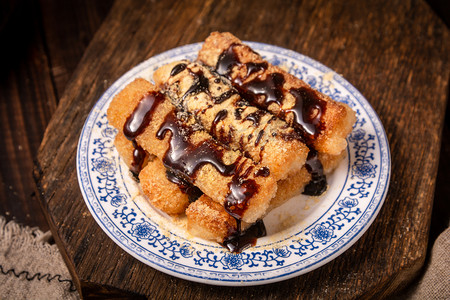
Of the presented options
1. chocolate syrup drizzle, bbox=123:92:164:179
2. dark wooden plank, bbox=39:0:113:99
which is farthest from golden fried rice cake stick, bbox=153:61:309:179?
dark wooden plank, bbox=39:0:113:99

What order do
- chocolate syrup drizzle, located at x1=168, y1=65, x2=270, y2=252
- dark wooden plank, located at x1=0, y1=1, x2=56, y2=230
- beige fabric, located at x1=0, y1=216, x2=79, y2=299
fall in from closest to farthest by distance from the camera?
chocolate syrup drizzle, located at x1=168, y1=65, x2=270, y2=252 → beige fabric, located at x1=0, y1=216, x2=79, y2=299 → dark wooden plank, located at x1=0, y1=1, x2=56, y2=230

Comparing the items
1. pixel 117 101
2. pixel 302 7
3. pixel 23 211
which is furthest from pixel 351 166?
pixel 23 211

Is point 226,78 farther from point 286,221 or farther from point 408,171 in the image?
point 408,171

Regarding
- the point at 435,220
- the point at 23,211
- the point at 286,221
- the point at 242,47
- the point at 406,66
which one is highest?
the point at 406,66

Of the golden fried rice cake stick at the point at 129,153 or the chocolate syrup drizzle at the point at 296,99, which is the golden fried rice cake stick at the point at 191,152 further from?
the chocolate syrup drizzle at the point at 296,99

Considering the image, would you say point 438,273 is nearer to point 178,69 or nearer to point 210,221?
point 210,221

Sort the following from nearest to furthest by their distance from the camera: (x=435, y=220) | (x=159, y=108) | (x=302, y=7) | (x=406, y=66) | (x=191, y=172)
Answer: (x=191, y=172) < (x=159, y=108) < (x=435, y=220) < (x=406, y=66) < (x=302, y=7)

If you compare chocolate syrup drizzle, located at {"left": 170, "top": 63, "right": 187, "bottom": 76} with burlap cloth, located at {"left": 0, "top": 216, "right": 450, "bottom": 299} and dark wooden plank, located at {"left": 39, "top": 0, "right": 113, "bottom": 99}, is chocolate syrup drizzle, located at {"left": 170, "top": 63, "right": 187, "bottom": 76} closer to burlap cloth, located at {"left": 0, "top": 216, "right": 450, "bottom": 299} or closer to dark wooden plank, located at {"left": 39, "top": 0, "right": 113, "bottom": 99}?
burlap cloth, located at {"left": 0, "top": 216, "right": 450, "bottom": 299}
